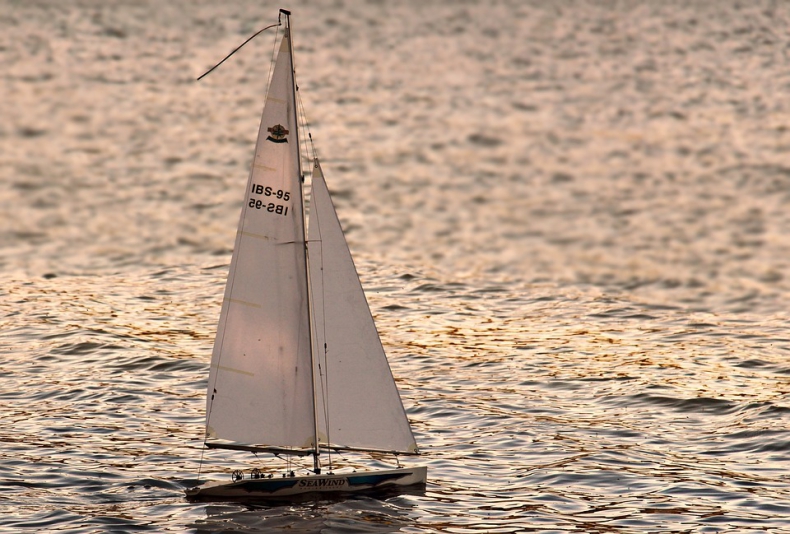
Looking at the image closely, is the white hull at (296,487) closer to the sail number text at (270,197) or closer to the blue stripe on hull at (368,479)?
the blue stripe on hull at (368,479)

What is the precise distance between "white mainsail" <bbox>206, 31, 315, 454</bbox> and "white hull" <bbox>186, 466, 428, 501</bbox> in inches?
50.6

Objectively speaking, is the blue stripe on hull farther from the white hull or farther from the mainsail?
the mainsail

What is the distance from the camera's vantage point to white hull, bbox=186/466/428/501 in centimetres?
3406

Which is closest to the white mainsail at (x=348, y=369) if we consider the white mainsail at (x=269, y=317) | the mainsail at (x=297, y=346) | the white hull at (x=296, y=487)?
the mainsail at (x=297, y=346)

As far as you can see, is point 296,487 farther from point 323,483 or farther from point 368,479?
point 368,479

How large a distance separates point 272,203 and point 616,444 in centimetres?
1436

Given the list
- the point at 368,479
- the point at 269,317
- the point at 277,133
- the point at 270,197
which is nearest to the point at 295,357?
the point at 269,317

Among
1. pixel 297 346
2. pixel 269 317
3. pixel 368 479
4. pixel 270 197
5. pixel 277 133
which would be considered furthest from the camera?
pixel 297 346

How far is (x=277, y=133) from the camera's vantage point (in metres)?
33.4

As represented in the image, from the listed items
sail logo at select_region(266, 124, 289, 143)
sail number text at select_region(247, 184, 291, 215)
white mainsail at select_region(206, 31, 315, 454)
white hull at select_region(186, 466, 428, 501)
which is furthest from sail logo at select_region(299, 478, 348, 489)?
sail logo at select_region(266, 124, 289, 143)

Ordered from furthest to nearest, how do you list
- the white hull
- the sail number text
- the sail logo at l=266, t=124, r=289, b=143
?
1. the white hull
2. the sail number text
3. the sail logo at l=266, t=124, r=289, b=143

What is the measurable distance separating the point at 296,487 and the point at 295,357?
3.60 meters

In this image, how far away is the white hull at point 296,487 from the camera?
112 feet

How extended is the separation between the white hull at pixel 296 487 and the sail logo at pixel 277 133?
921 cm
